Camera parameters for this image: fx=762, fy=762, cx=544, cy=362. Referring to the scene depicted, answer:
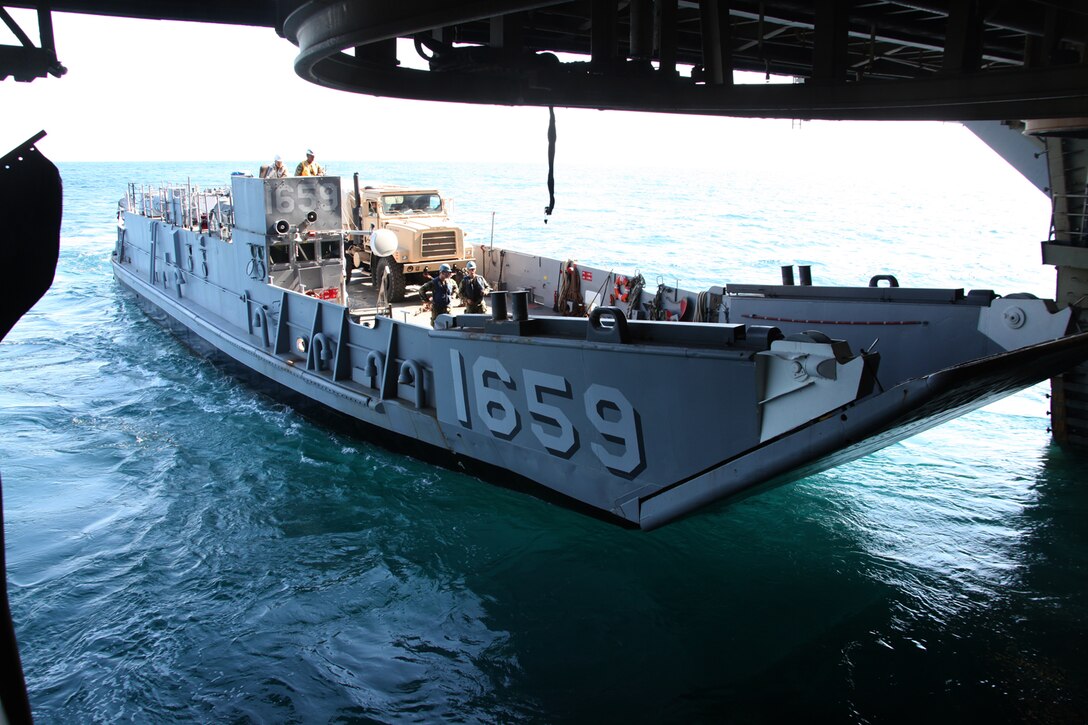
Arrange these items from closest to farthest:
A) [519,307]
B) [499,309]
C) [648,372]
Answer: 1. [648,372]
2. [519,307]
3. [499,309]

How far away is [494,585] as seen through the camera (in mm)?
8375

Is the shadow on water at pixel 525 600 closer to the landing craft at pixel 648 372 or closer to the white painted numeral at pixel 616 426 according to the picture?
the landing craft at pixel 648 372

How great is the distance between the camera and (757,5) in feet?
26.1

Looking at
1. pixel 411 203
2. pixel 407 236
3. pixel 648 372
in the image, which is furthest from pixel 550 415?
pixel 411 203

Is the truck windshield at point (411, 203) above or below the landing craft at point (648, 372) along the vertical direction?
above

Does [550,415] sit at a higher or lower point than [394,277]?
lower

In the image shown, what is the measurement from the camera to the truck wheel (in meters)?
14.8

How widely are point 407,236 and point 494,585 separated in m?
8.49

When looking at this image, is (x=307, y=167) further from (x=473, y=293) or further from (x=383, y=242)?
(x=473, y=293)

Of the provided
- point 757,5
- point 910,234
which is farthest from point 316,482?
point 910,234

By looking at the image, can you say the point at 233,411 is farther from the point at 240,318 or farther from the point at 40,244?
the point at 40,244

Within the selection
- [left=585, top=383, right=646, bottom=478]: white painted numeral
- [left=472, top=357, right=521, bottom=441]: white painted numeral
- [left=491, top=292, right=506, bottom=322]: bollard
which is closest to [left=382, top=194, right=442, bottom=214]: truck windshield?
[left=472, top=357, right=521, bottom=441]: white painted numeral

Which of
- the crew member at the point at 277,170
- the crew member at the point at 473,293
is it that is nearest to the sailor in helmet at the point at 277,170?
the crew member at the point at 277,170

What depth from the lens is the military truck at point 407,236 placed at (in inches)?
585
